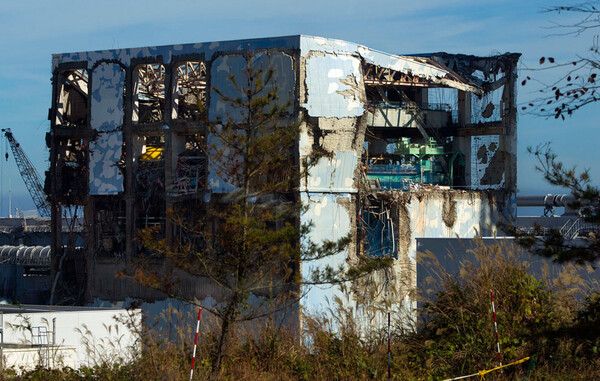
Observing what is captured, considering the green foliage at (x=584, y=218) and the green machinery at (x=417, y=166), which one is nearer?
the green foliage at (x=584, y=218)

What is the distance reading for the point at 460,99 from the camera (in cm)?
3553

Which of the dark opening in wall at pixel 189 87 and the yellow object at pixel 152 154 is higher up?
the dark opening in wall at pixel 189 87

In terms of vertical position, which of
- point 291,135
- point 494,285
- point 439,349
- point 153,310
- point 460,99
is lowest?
point 153,310

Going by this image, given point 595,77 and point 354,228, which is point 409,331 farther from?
point 354,228

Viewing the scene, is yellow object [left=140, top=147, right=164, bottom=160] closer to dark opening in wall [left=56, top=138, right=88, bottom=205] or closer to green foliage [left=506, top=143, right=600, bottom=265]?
dark opening in wall [left=56, top=138, right=88, bottom=205]

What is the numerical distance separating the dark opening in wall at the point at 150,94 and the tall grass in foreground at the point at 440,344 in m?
20.5

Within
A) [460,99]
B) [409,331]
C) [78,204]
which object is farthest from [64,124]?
[409,331]

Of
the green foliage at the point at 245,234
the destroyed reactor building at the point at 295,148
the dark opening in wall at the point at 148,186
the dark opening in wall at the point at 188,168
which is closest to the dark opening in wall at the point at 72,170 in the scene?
the destroyed reactor building at the point at 295,148

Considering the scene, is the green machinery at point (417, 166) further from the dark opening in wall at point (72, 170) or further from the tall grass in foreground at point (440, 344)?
the tall grass in foreground at point (440, 344)

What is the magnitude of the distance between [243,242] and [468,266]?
3.20 m

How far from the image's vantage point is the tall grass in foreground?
32.3 feet

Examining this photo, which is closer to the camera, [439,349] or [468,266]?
[439,349]

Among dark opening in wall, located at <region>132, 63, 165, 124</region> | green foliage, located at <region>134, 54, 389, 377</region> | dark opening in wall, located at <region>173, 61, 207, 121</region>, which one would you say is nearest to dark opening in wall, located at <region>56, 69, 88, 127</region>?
dark opening in wall, located at <region>132, 63, 165, 124</region>

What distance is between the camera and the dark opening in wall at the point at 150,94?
30.8m
